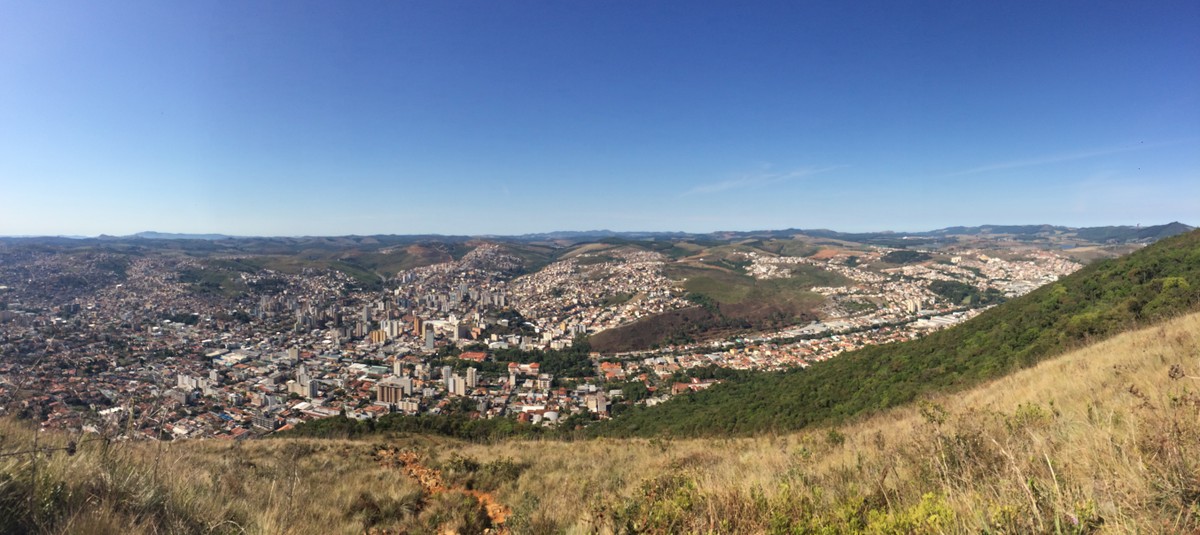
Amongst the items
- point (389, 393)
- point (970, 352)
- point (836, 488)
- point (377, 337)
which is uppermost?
point (836, 488)

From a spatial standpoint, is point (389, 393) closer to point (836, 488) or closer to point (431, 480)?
point (431, 480)

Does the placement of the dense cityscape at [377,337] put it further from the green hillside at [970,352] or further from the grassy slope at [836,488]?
the green hillside at [970,352]

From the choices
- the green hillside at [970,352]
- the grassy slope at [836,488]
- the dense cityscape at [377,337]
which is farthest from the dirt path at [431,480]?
the green hillside at [970,352]

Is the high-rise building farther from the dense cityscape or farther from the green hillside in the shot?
the green hillside

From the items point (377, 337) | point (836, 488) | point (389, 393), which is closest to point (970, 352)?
point (836, 488)

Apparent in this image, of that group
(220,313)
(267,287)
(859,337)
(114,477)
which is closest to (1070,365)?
(114,477)

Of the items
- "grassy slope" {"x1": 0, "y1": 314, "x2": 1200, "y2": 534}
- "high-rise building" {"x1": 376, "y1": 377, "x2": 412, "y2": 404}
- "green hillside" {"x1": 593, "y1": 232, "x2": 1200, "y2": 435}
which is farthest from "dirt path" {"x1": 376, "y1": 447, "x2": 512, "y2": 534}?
"high-rise building" {"x1": 376, "y1": 377, "x2": 412, "y2": 404}
